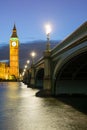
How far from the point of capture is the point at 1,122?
2003 centimetres

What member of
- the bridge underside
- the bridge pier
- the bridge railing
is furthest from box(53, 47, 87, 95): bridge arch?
the bridge railing

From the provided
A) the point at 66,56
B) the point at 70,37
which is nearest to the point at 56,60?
the point at 66,56

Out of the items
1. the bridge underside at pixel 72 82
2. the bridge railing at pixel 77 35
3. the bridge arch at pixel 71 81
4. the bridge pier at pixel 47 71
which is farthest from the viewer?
the bridge pier at pixel 47 71

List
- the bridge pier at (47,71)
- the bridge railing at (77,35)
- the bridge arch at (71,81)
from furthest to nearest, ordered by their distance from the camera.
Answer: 1. the bridge pier at (47,71)
2. the bridge arch at (71,81)
3. the bridge railing at (77,35)

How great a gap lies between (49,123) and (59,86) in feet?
82.0

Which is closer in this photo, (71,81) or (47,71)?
(71,81)

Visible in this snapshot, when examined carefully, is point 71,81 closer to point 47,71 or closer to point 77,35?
point 47,71

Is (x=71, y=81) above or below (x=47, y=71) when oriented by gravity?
below

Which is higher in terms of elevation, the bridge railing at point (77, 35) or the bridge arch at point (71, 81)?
the bridge railing at point (77, 35)

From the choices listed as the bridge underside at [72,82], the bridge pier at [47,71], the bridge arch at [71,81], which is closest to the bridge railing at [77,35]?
the bridge arch at [71,81]

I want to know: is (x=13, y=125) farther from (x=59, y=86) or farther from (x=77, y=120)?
(x=59, y=86)

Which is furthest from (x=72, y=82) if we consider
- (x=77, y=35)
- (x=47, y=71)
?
(x=77, y=35)

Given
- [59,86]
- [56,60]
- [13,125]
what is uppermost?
[56,60]

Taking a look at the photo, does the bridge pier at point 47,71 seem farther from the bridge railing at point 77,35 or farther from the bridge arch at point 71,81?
the bridge railing at point 77,35
